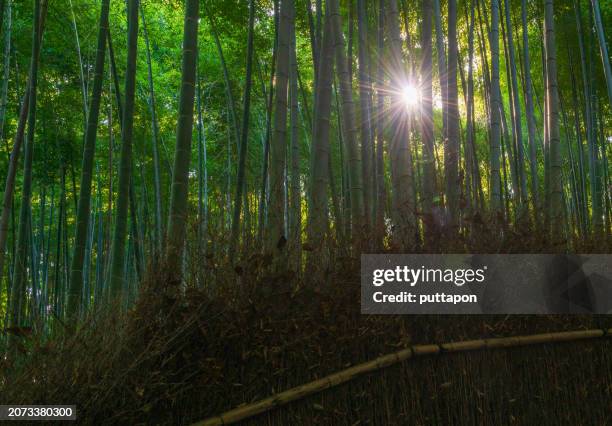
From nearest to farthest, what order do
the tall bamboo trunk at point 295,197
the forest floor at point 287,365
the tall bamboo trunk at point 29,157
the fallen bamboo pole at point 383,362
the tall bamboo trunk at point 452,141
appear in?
the forest floor at point 287,365 < the fallen bamboo pole at point 383,362 < the tall bamboo trunk at point 295,197 < the tall bamboo trunk at point 452,141 < the tall bamboo trunk at point 29,157

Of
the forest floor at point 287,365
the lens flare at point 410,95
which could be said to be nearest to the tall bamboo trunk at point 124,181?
the forest floor at point 287,365

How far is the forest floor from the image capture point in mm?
1959

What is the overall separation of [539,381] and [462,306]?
0.52 m

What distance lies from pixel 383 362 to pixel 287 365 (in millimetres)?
422

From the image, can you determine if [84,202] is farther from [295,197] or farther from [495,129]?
[495,129]

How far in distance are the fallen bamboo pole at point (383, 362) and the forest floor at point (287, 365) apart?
0.11 ft

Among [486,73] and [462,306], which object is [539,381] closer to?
[462,306]

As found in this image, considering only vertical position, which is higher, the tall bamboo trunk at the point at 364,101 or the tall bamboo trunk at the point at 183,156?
the tall bamboo trunk at the point at 364,101

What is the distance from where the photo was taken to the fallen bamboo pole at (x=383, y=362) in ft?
6.83

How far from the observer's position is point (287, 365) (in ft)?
7.23

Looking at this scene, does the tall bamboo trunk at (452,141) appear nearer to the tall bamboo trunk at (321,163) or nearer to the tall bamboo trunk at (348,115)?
the tall bamboo trunk at (348,115)

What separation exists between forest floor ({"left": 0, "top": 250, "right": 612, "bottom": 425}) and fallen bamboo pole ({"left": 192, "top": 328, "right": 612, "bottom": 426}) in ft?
0.11

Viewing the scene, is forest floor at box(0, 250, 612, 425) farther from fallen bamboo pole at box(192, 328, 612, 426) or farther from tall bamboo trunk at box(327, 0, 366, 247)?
tall bamboo trunk at box(327, 0, 366, 247)

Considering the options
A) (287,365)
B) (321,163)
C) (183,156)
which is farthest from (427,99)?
(287,365)
